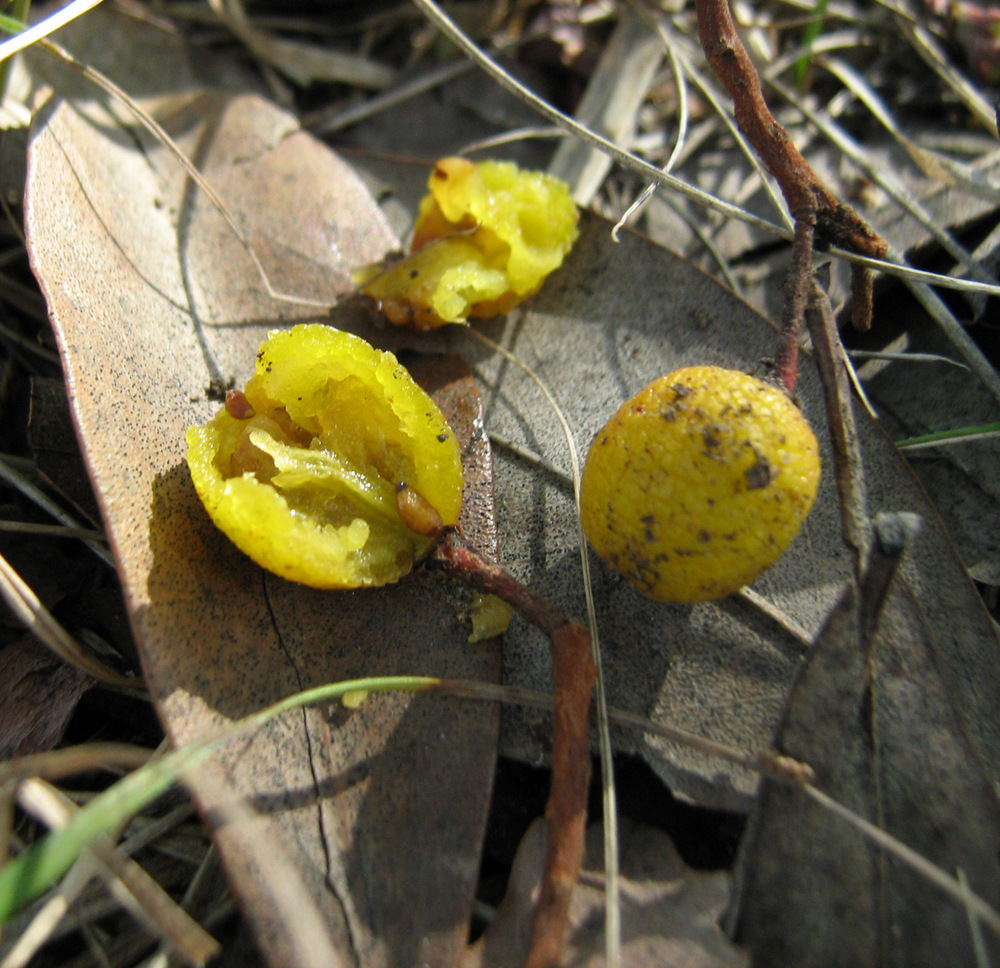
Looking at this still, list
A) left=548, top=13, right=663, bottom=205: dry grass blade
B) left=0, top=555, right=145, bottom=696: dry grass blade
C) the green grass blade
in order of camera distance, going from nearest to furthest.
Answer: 1. the green grass blade
2. left=0, top=555, right=145, bottom=696: dry grass blade
3. left=548, top=13, right=663, bottom=205: dry grass blade

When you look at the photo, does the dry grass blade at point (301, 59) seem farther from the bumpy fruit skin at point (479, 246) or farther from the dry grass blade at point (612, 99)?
the bumpy fruit skin at point (479, 246)

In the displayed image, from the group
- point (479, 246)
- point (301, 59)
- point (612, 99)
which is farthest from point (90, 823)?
point (301, 59)

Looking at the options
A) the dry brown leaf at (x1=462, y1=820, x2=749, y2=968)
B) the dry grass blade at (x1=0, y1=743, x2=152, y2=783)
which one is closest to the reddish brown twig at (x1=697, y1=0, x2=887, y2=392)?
the dry brown leaf at (x1=462, y1=820, x2=749, y2=968)

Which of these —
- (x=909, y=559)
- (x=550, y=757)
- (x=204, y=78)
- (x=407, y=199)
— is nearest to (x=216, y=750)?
(x=550, y=757)

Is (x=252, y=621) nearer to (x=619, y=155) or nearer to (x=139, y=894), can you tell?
(x=139, y=894)

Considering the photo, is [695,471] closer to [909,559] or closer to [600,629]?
[600,629]

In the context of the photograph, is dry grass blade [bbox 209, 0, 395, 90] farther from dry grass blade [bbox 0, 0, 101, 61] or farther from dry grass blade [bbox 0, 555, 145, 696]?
dry grass blade [bbox 0, 555, 145, 696]
